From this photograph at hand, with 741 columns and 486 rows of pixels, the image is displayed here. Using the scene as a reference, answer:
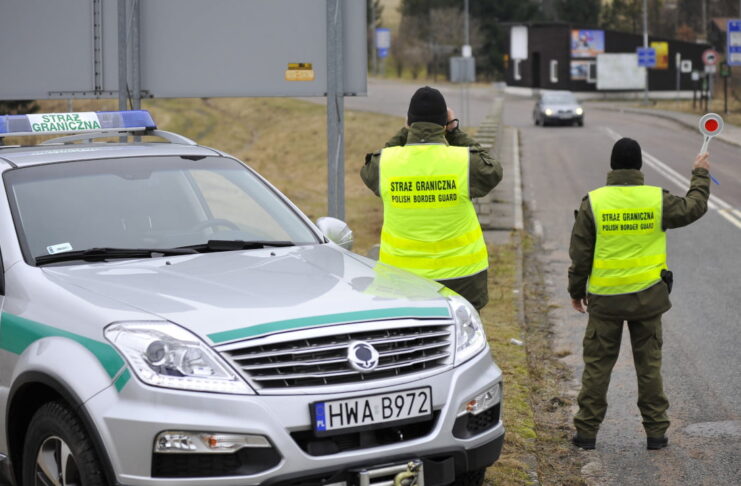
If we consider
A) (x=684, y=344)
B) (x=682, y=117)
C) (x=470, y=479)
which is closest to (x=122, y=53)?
(x=684, y=344)

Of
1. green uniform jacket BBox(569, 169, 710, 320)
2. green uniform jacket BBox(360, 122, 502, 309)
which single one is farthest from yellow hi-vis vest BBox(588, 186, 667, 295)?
green uniform jacket BBox(360, 122, 502, 309)

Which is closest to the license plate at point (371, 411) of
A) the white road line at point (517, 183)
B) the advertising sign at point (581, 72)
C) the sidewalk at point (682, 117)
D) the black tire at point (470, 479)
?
the black tire at point (470, 479)

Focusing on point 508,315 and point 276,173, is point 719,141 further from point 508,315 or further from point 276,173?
point 508,315

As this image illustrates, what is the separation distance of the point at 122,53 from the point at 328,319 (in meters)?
7.02

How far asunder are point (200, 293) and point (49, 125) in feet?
7.73

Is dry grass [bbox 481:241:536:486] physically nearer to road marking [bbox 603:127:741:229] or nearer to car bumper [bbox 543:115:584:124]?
road marking [bbox 603:127:741:229]

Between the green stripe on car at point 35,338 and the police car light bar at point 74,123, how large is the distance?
5.81 feet

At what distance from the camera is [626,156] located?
6484 mm

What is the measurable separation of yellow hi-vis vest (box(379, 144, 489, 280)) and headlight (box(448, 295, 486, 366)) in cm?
152

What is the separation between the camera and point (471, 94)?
75.5 m

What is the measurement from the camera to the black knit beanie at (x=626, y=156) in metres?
6.49

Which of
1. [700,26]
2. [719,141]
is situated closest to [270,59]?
[719,141]

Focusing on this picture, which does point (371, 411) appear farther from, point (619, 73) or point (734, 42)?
point (619, 73)

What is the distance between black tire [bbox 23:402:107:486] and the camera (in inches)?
166
